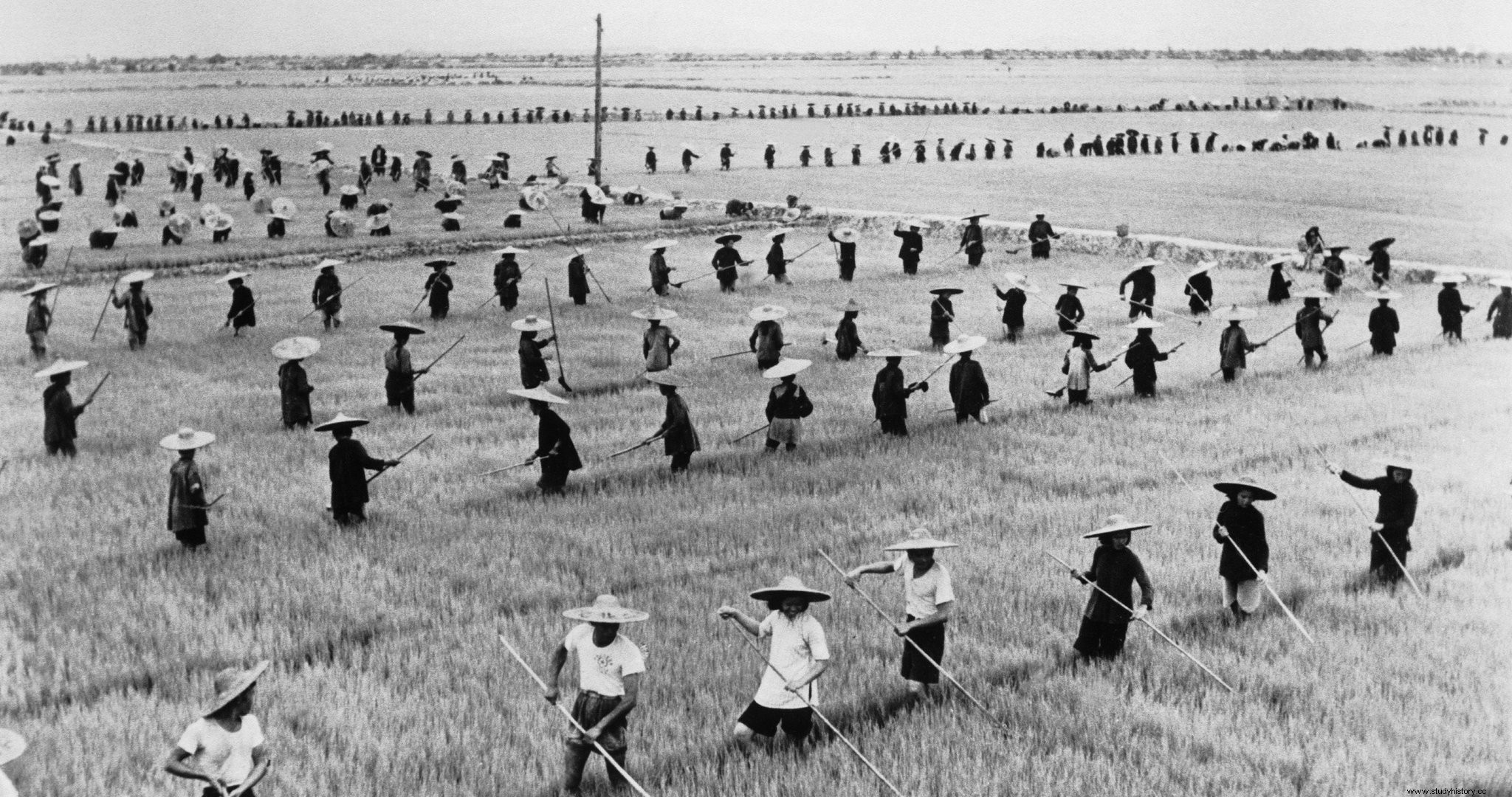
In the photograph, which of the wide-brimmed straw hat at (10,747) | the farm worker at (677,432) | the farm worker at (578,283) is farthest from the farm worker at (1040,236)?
the wide-brimmed straw hat at (10,747)

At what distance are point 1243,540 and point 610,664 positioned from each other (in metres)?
5.24

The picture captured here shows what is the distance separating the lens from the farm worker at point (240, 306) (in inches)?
867

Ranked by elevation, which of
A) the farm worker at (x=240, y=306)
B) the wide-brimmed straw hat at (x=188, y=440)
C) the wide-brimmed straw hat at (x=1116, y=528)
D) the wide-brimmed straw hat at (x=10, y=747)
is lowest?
the farm worker at (x=240, y=306)

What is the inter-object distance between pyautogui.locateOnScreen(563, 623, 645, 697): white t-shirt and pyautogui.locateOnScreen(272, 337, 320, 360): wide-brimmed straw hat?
8.81 metres

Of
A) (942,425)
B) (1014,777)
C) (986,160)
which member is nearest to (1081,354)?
(942,425)

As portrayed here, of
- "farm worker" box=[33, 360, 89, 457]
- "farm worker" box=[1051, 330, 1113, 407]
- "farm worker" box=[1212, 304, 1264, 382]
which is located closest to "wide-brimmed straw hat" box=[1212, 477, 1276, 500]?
"farm worker" box=[1051, 330, 1113, 407]

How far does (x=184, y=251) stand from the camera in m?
32.9

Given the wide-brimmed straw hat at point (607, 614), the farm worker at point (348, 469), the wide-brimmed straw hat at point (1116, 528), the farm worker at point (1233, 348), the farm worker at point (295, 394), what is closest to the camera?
the wide-brimmed straw hat at point (607, 614)

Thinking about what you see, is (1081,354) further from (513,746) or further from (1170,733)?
(513,746)

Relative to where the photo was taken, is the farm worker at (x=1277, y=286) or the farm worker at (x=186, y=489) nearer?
the farm worker at (x=186, y=489)

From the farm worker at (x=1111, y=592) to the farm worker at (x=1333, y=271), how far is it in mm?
19180

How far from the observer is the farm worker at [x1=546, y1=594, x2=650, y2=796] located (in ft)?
23.0

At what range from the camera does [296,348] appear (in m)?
15.0

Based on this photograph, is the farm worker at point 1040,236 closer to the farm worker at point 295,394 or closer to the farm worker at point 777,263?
the farm worker at point 777,263
